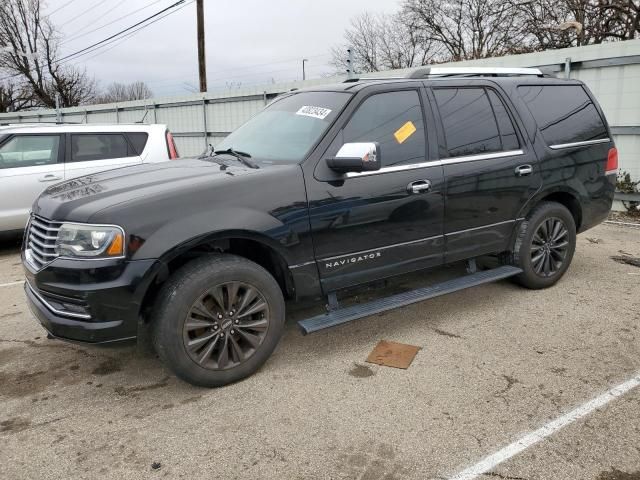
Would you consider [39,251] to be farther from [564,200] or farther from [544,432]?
[564,200]

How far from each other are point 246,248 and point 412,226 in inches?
48.1

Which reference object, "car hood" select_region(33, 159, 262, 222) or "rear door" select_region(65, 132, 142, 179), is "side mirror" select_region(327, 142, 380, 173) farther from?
"rear door" select_region(65, 132, 142, 179)

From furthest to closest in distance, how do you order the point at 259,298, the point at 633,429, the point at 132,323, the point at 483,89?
1. the point at 483,89
2. the point at 259,298
3. the point at 132,323
4. the point at 633,429

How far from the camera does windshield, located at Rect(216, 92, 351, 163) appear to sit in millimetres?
3586

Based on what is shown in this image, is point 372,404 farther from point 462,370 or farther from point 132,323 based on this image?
point 132,323

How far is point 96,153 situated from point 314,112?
4778mm

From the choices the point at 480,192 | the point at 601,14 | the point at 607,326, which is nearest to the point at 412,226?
the point at 480,192

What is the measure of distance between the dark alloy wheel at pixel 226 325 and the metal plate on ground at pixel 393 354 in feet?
2.80

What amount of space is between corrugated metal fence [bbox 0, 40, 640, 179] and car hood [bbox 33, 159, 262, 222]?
12.0ft

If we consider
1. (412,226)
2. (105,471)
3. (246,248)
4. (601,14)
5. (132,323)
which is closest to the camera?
(105,471)

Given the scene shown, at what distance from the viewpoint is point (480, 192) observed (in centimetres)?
409

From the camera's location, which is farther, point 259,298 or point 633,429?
point 259,298

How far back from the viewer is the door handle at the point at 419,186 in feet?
12.1

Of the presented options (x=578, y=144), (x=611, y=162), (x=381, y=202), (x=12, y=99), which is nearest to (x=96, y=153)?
(x=381, y=202)
